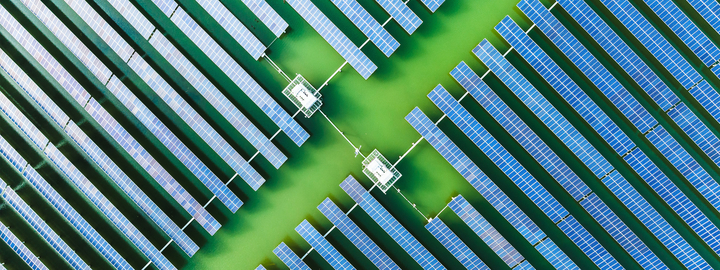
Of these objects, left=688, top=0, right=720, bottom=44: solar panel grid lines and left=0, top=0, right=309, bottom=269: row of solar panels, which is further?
left=0, top=0, right=309, bottom=269: row of solar panels

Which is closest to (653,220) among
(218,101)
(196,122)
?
(218,101)

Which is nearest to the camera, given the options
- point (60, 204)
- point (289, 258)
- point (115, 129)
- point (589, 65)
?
point (589, 65)

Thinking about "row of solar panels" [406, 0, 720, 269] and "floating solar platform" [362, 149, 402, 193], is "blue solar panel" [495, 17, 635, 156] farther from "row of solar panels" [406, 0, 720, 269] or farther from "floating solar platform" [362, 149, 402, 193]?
"floating solar platform" [362, 149, 402, 193]

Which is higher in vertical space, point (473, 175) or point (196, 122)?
point (196, 122)

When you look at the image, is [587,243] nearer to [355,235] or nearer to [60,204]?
[355,235]

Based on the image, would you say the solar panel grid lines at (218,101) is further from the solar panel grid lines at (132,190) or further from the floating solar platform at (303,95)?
the solar panel grid lines at (132,190)

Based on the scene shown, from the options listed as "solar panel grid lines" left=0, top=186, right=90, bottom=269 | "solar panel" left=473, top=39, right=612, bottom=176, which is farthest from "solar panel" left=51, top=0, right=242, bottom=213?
"solar panel" left=473, top=39, right=612, bottom=176

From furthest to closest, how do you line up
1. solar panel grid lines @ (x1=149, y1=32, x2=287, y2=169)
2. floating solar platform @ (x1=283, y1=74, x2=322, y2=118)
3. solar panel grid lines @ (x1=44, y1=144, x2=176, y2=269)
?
solar panel grid lines @ (x1=44, y1=144, x2=176, y2=269)
solar panel grid lines @ (x1=149, y1=32, x2=287, y2=169)
floating solar platform @ (x1=283, y1=74, x2=322, y2=118)
